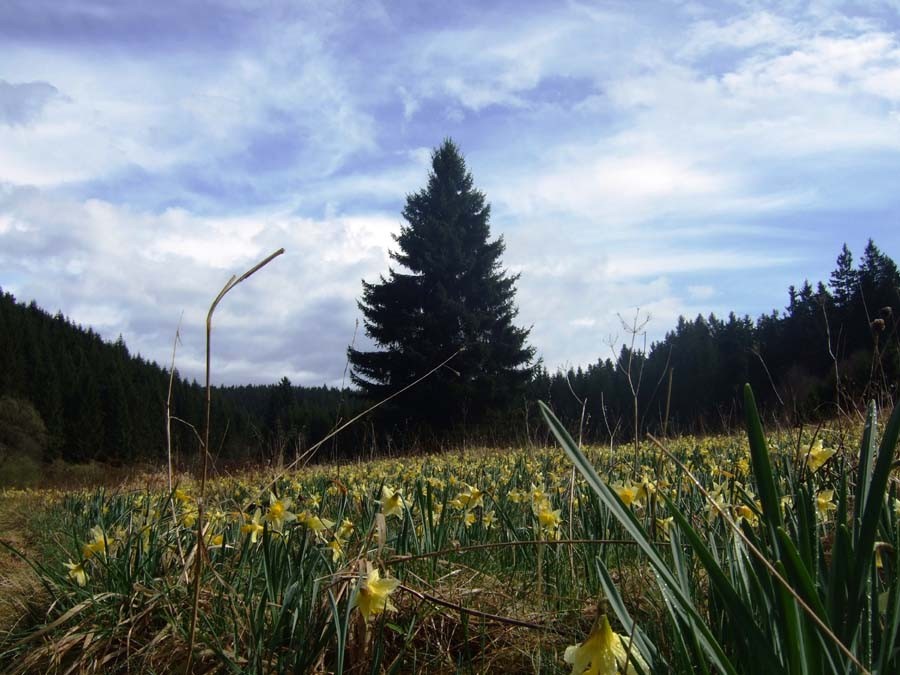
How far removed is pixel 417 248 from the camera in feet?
98.1

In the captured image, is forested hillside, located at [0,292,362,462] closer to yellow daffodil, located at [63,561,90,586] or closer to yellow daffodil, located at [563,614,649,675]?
yellow daffodil, located at [63,561,90,586]

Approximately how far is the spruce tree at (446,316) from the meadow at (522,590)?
940 inches

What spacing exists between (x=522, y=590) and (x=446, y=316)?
26.0m

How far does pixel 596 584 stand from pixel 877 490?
1.42 m

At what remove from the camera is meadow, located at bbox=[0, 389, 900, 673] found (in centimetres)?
94

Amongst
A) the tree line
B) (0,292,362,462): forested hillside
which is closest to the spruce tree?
the tree line

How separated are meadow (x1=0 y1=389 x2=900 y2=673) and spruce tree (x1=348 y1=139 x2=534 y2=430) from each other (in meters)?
23.9

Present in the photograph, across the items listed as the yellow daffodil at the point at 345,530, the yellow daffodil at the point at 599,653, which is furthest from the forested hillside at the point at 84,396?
the yellow daffodil at the point at 599,653

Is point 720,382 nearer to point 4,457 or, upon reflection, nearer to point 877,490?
point 4,457

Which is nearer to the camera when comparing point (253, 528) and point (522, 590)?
point (522, 590)

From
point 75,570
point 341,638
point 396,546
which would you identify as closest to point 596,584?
point 396,546

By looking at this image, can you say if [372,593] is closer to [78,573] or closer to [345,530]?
[345,530]

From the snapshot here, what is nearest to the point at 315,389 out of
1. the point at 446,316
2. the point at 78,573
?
the point at 446,316

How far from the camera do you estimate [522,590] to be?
2.19 metres
